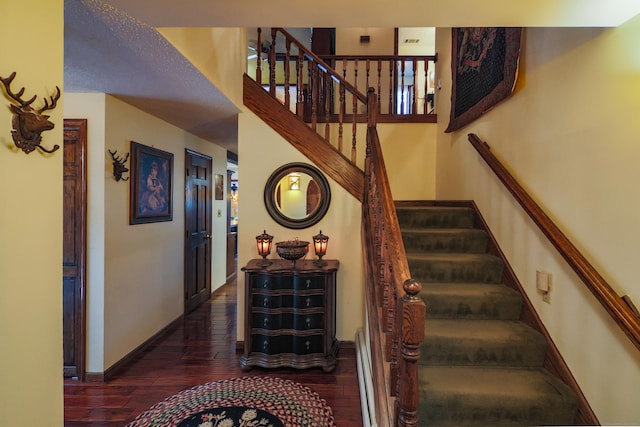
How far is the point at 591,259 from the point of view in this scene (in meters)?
1.56

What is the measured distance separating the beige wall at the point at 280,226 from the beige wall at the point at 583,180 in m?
1.33

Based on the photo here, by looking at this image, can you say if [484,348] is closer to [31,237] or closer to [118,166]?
[31,237]

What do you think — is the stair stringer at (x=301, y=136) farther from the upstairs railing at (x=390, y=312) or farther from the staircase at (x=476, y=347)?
the staircase at (x=476, y=347)

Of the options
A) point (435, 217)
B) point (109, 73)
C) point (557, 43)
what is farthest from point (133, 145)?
point (557, 43)

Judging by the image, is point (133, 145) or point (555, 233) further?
point (133, 145)

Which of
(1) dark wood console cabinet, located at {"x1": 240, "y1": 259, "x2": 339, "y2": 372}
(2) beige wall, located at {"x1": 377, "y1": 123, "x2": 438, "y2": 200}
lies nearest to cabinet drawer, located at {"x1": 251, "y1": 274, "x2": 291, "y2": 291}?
(1) dark wood console cabinet, located at {"x1": 240, "y1": 259, "x2": 339, "y2": 372}

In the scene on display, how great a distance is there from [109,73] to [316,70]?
1957mm

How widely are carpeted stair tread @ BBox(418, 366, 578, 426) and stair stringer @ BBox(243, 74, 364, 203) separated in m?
1.77

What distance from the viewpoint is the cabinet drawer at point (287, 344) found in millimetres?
2688

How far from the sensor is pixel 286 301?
2.72m

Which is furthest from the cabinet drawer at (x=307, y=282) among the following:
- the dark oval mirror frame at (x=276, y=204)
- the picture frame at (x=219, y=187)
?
the picture frame at (x=219, y=187)

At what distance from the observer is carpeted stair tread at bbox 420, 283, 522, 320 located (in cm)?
212

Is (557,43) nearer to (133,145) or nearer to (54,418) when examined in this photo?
(54,418)

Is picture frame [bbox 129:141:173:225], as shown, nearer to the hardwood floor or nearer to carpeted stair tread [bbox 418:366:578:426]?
the hardwood floor
